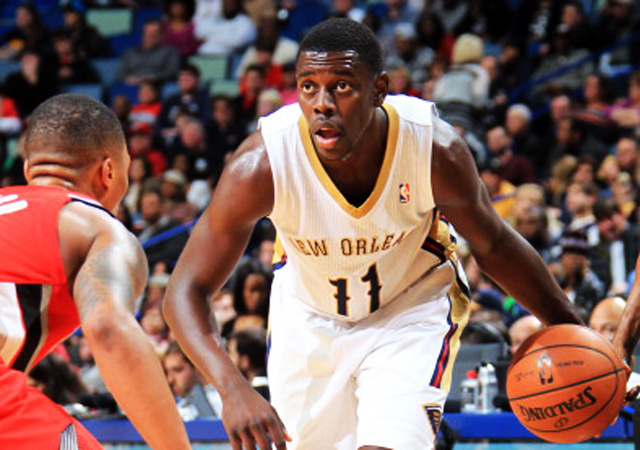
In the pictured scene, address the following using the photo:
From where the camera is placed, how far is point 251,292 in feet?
25.4

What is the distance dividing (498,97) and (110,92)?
4483 millimetres

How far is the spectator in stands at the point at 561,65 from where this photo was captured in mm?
11469

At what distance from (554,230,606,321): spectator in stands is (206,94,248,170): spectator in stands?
4.10m

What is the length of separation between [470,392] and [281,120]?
2.54 metres

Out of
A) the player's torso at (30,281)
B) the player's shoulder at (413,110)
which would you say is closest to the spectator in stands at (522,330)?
the player's shoulder at (413,110)

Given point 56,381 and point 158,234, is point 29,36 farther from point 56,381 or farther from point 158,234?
point 56,381

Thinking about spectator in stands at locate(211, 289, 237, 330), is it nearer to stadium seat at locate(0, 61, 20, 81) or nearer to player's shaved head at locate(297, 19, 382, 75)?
player's shaved head at locate(297, 19, 382, 75)

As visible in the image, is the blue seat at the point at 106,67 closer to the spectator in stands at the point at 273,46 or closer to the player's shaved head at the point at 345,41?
the spectator in stands at the point at 273,46

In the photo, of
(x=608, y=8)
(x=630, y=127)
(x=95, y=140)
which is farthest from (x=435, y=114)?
(x=608, y=8)

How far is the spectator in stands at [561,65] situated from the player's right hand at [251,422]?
8.63m

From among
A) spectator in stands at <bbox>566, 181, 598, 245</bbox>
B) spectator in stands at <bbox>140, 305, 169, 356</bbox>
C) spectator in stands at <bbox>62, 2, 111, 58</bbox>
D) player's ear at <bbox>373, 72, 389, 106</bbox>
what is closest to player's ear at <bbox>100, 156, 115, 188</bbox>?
player's ear at <bbox>373, 72, 389, 106</bbox>

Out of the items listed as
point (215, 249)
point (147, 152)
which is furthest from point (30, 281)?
point (147, 152)

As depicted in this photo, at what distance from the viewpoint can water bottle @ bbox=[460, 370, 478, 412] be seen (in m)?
5.72

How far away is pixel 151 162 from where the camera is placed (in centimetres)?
1123
